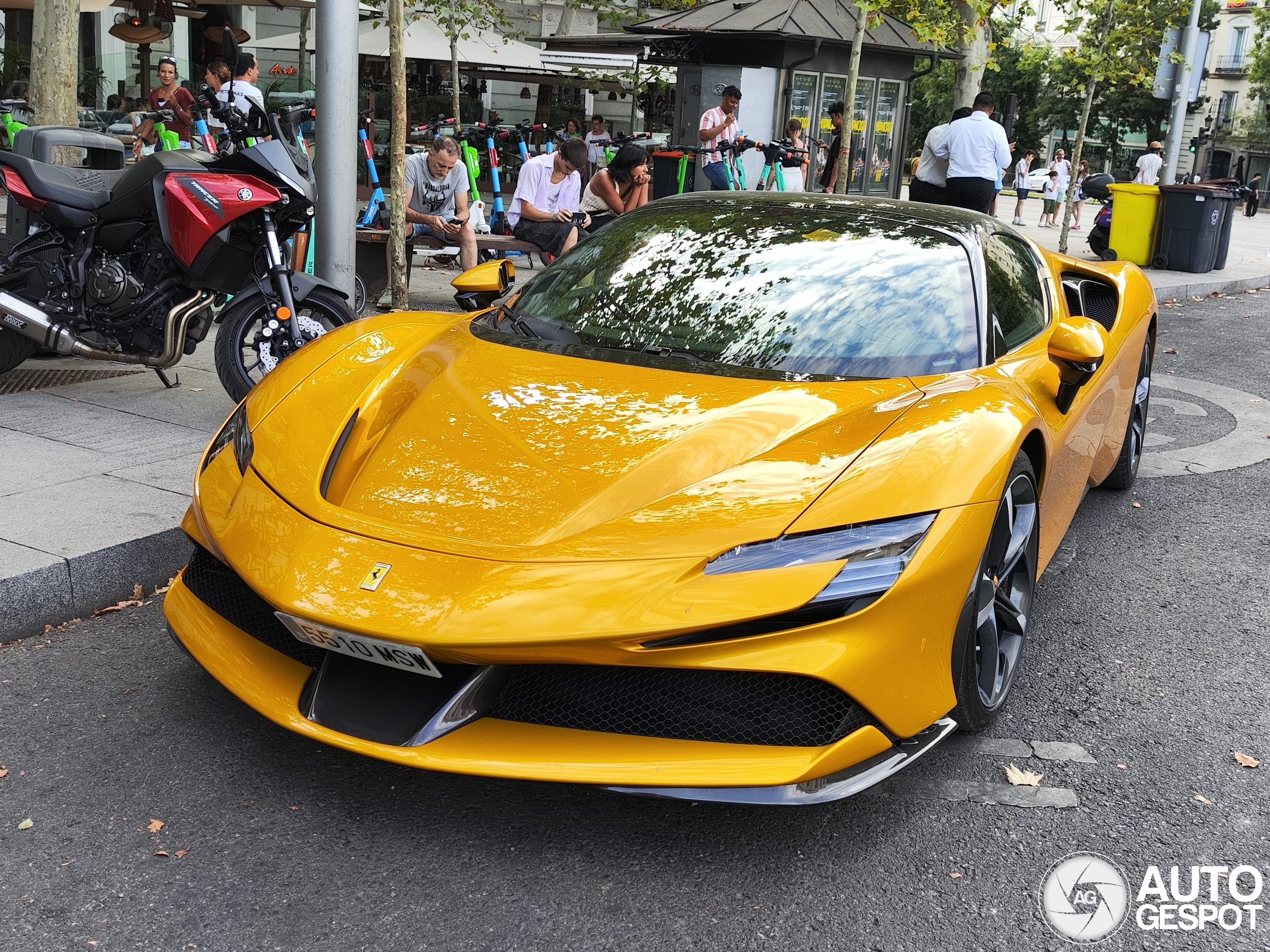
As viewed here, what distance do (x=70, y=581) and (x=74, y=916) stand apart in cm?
163

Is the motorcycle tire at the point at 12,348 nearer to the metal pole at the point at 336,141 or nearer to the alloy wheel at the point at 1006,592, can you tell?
the metal pole at the point at 336,141

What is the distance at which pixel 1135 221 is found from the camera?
49.3ft

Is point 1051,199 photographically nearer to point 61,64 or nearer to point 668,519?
point 61,64

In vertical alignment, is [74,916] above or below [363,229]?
below

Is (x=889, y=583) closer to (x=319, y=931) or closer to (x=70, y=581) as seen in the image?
(x=319, y=931)

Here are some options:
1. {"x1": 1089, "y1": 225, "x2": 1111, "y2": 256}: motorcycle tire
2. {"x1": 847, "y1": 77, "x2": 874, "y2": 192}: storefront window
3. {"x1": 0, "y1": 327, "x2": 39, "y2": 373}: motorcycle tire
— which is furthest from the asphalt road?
{"x1": 847, "y1": 77, "x2": 874, "y2": 192}: storefront window

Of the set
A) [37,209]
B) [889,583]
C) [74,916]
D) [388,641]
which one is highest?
[37,209]

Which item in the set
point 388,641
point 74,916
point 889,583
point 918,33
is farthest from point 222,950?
point 918,33

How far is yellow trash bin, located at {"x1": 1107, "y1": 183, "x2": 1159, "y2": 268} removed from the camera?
14914 mm

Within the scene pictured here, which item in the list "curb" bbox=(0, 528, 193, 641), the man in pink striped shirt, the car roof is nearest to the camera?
"curb" bbox=(0, 528, 193, 641)

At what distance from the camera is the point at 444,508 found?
271cm

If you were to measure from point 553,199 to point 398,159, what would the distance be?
6.71ft

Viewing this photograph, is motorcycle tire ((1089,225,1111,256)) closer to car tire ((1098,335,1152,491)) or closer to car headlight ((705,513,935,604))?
car tire ((1098,335,1152,491))

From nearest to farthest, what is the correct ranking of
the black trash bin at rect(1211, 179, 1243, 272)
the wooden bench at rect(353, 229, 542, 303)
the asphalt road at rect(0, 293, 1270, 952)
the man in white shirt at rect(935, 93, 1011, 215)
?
the asphalt road at rect(0, 293, 1270, 952) → the wooden bench at rect(353, 229, 542, 303) → the man in white shirt at rect(935, 93, 1011, 215) → the black trash bin at rect(1211, 179, 1243, 272)
